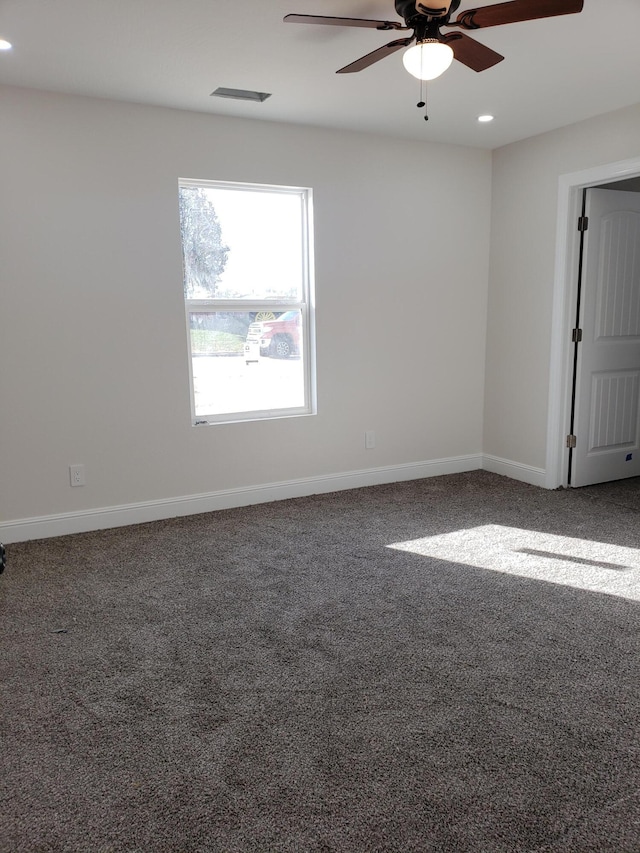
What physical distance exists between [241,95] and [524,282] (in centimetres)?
246

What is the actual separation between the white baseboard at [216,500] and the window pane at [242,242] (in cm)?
136

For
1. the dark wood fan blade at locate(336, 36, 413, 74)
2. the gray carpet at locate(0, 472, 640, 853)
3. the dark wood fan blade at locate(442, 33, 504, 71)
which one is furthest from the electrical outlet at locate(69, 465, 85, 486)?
the dark wood fan blade at locate(442, 33, 504, 71)

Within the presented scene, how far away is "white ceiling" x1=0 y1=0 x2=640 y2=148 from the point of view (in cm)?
254

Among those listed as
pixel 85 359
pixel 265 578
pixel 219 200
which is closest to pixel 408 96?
pixel 219 200

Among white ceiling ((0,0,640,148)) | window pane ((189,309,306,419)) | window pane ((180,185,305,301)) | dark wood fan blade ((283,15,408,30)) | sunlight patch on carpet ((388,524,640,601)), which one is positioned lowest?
sunlight patch on carpet ((388,524,640,601))

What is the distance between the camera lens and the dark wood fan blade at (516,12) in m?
2.08

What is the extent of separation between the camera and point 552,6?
6.87 ft

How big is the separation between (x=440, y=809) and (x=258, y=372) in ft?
10.4

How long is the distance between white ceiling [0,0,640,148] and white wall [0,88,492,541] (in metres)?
0.28

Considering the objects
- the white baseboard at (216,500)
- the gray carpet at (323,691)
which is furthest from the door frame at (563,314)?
the gray carpet at (323,691)

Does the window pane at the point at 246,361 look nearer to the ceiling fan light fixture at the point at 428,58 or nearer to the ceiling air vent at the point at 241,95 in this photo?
the ceiling air vent at the point at 241,95

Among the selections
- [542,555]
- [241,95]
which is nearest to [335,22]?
[241,95]

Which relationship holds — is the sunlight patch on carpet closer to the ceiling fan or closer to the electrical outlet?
the electrical outlet

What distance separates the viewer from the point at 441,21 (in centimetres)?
228
